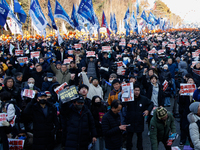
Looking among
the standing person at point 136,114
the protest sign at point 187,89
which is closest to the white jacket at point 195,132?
the standing person at point 136,114

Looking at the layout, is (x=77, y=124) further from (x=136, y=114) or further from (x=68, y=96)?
(x=136, y=114)

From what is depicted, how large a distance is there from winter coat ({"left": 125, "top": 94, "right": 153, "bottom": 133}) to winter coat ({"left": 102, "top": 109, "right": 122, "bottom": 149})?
0.76 m

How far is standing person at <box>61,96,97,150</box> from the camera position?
3635 mm

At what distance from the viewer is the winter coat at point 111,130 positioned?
368 centimetres

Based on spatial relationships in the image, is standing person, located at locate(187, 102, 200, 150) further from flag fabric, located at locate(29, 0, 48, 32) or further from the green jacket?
flag fabric, located at locate(29, 0, 48, 32)

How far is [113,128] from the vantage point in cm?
367

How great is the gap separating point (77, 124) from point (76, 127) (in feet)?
0.17

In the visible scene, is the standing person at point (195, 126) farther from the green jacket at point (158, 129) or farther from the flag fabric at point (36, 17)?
the flag fabric at point (36, 17)

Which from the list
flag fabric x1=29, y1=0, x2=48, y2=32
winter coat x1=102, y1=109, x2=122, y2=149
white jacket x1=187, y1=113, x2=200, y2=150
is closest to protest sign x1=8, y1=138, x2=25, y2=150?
winter coat x1=102, y1=109, x2=122, y2=149

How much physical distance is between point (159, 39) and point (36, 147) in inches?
700

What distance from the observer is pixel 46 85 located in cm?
630

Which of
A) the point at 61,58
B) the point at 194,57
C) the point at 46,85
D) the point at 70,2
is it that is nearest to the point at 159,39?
the point at 194,57

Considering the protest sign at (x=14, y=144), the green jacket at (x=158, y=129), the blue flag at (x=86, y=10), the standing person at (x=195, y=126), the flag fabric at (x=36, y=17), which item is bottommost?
the protest sign at (x=14, y=144)

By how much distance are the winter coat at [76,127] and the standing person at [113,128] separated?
26cm
